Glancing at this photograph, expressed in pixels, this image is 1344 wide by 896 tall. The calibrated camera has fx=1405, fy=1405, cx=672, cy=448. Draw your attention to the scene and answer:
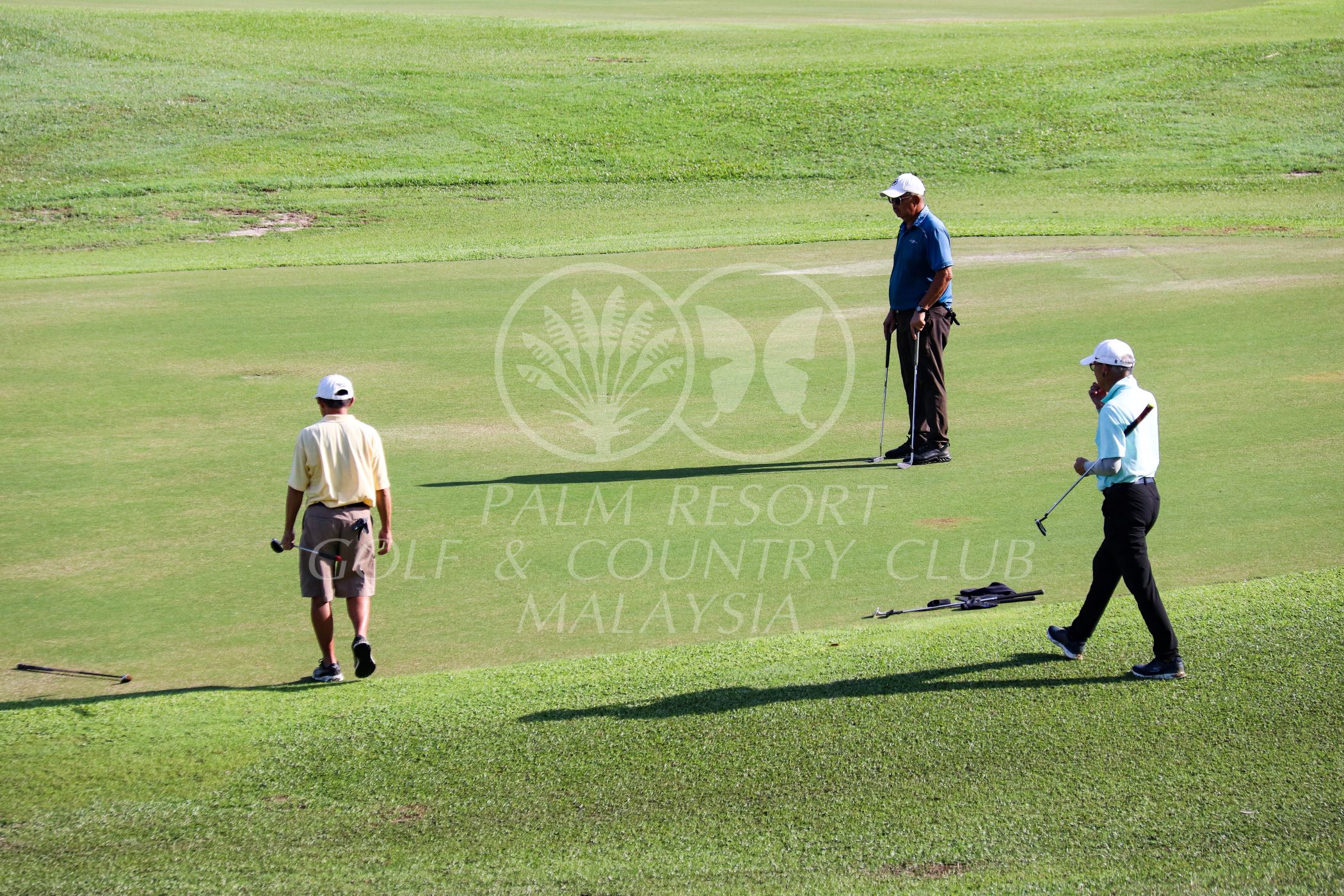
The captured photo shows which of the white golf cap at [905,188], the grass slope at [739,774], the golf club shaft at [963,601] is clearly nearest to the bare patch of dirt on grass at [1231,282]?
the white golf cap at [905,188]

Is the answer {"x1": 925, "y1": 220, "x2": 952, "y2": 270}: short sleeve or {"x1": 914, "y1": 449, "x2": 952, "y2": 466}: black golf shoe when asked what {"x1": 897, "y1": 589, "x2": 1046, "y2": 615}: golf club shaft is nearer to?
{"x1": 914, "y1": 449, "x2": 952, "y2": 466}: black golf shoe

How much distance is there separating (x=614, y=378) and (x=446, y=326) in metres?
3.14

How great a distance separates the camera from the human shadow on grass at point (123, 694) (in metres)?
7.00

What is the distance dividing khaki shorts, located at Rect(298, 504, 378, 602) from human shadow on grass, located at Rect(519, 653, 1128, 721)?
1.35 meters

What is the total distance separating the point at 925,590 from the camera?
8.26m

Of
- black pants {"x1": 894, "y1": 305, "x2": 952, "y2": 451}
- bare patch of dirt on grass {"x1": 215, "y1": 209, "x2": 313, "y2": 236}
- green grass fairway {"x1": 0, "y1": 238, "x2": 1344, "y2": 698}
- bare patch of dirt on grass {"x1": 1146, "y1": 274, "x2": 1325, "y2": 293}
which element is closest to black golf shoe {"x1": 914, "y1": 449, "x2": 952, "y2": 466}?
black pants {"x1": 894, "y1": 305, "x2": 952, "y2": 451}

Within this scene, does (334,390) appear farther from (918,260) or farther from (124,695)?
(918,260)

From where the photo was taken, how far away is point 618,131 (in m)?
30.6

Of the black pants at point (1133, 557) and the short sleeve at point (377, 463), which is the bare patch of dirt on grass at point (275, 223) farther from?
the black pants at point (1133, 557)

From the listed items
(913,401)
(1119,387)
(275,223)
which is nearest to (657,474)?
(913,401)

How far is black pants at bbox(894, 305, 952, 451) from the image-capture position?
11.4 metres

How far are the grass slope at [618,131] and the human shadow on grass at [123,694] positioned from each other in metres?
14.5

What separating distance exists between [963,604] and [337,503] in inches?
140

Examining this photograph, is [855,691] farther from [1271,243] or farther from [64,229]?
[64,229]
